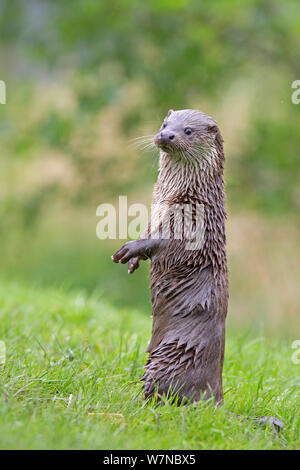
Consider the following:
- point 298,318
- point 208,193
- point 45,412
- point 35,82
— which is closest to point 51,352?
point 45,412

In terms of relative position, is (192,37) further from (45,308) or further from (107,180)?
(45,308)

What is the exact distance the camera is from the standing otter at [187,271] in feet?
11.7

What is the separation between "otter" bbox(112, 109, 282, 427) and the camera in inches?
141

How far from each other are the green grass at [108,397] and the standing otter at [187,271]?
0.16 metres

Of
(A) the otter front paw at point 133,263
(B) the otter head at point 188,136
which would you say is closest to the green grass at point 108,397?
(A) the otter front paw at point 133,263

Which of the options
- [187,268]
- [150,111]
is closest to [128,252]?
[187,268]

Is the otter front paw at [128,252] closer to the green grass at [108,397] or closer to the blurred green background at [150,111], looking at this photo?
the green grass at [108,397]

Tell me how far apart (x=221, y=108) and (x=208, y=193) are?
5.98 metres

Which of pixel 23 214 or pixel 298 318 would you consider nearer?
pixel 298 318

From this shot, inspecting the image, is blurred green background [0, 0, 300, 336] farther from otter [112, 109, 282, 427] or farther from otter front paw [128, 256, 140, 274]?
otter front paw [128, 256, 140, 274]

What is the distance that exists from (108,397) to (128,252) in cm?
75

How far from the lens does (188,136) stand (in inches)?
148

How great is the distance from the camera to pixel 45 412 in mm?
3170

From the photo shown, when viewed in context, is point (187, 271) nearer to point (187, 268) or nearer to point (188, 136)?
point (187, 268)
